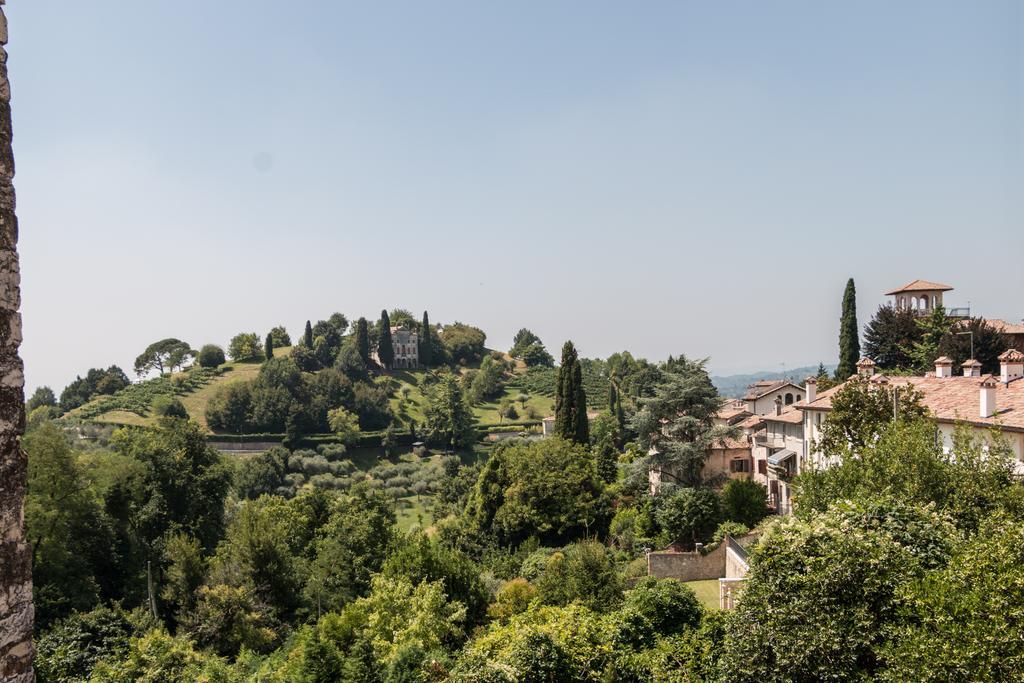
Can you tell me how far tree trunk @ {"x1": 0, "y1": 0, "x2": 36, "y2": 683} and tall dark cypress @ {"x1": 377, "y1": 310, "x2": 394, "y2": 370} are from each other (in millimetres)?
103089

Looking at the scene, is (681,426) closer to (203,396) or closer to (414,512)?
(414,512)

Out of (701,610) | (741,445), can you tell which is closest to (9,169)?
(701,610)

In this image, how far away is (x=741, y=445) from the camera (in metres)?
37.2

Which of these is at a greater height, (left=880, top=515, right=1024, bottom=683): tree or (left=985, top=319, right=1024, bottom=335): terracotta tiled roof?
(left=985, top=319, right=1024, bottom=335): terracotta tiled roof

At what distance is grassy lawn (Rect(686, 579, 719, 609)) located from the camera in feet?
70.3

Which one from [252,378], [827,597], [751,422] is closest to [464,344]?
[252,378]

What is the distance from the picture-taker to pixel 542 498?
33.0 m

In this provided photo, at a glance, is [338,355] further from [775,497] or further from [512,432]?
[775,497]

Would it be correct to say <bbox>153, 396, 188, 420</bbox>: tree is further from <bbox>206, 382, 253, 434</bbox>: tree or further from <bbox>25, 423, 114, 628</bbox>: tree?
<bbox>25, 423, 114, 628</bbox>: tree

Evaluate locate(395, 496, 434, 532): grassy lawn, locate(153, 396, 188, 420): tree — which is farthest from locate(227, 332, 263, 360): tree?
locate(395, 496, 434, 532): grassy lawn

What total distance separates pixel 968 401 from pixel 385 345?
90276 mm

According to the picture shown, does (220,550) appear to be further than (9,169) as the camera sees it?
Yes

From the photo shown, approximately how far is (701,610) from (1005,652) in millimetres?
9121

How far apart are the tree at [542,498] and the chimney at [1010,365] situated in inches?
669
